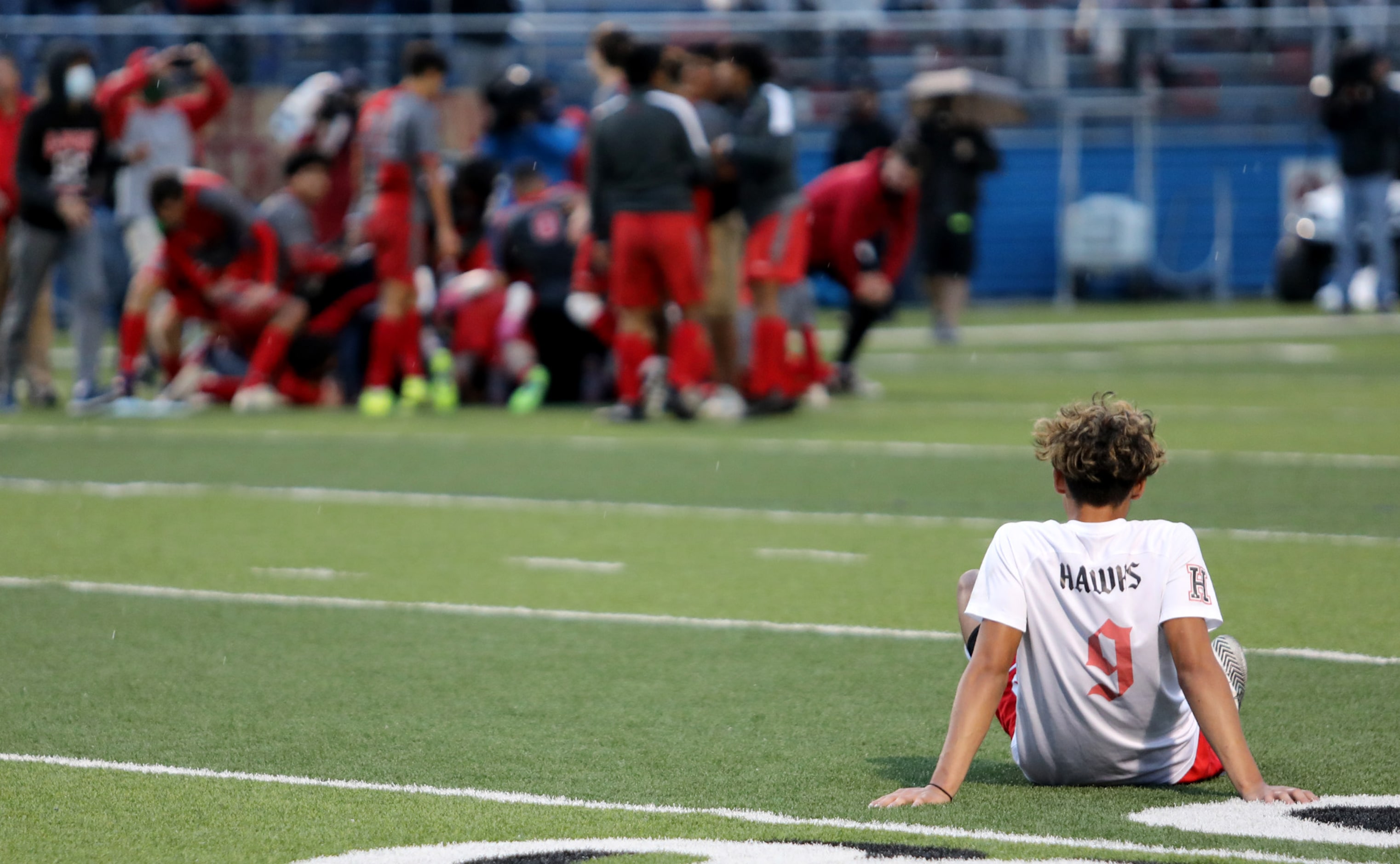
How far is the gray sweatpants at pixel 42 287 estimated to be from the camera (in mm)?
13375

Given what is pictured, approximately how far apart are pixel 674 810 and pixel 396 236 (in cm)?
973

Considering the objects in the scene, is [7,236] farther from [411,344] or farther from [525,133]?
[525,133]

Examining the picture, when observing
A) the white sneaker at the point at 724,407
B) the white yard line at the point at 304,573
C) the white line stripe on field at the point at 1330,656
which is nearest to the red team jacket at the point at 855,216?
the white sneaker at the point at 724,407

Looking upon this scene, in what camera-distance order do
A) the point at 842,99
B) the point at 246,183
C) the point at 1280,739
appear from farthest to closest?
the point at 842,99 < the point at 246,183 < the point at 1280,739

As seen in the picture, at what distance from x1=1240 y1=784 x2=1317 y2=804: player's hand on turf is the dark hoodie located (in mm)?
10665

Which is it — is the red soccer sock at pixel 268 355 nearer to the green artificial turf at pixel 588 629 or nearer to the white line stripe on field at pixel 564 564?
the green artificial turf at pixel 588 629

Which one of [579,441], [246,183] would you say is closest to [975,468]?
[579,441]

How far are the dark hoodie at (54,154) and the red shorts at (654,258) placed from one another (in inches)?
139

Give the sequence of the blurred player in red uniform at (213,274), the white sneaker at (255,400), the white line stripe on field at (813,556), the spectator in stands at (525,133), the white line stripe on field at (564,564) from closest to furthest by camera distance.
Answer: the white line stripe on field at (564,564) < the white line stripe on field at (813,556) < the blurred player in red uniform at (213,274) < the white sneaker at (255,400) < the spectator in stands at (525,133)

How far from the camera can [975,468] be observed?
10.2 metres

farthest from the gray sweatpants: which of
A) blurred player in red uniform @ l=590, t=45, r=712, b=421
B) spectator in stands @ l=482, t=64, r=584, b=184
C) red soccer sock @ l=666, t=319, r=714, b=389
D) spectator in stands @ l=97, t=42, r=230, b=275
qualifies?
spectator in stands @ l=482, t=64, r=584, b=184

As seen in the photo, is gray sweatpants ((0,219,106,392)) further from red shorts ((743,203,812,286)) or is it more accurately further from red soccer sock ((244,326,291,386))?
red shorts ((743,203,812,286))

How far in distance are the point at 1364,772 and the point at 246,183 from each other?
67.1ft

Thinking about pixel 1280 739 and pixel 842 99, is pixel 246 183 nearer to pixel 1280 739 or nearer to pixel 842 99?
pixel 842 99
